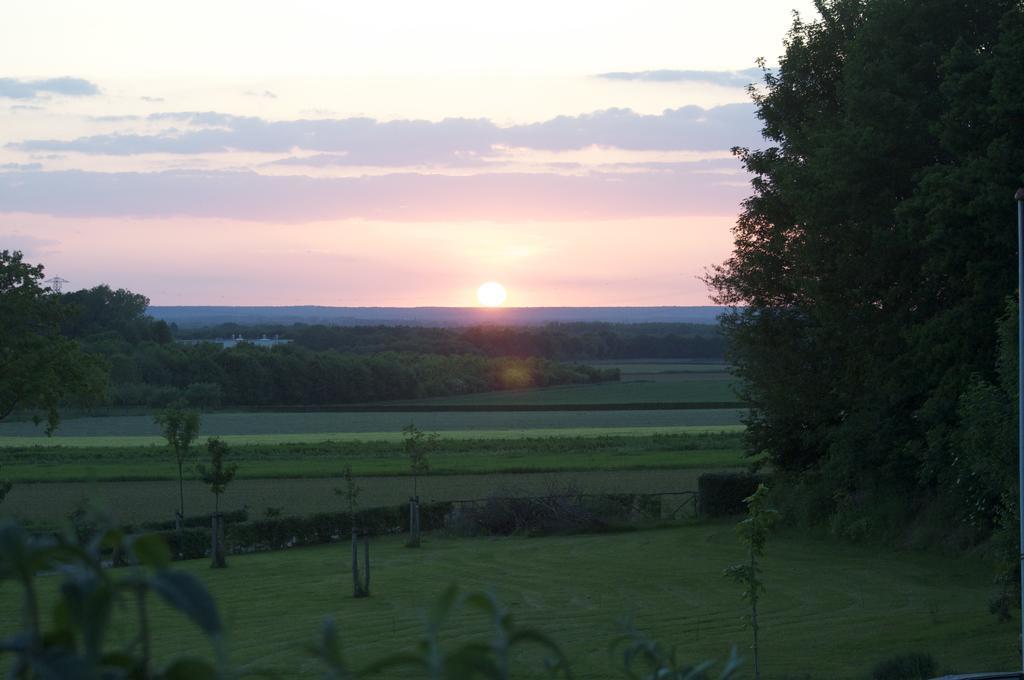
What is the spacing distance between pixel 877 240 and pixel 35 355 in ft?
76.4

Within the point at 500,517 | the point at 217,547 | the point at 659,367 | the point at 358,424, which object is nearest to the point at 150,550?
the point at 217,547

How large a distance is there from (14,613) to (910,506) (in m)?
21.3

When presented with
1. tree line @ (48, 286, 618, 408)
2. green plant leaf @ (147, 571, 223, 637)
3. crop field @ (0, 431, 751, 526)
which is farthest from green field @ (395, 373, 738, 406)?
green plant leaf @ (147, 571, 223, 637)

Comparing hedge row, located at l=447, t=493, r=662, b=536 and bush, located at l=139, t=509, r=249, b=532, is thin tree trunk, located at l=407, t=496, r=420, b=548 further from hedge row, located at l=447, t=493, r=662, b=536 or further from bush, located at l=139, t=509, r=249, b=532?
bush, located at l=139, t=509, r=249, b=532

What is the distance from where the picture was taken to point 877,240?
81.6 ft

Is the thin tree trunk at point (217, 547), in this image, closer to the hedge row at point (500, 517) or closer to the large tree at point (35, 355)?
the hedge row at point (500, 517)

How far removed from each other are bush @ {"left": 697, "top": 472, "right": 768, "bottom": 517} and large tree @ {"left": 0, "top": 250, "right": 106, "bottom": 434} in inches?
770

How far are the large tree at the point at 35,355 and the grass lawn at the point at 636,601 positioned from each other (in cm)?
758

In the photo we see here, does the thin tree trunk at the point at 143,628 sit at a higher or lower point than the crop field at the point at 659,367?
higher

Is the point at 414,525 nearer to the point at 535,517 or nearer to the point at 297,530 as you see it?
the point at 297,530

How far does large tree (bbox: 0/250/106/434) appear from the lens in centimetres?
3216

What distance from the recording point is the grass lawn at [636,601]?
16.1 meters

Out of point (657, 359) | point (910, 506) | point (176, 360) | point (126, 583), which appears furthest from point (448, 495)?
point (657, 359)

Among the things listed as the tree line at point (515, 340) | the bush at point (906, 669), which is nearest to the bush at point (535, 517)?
the bush at point (906, 669)
